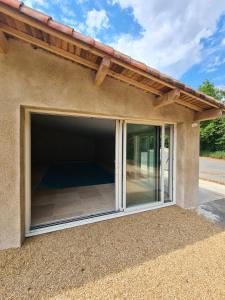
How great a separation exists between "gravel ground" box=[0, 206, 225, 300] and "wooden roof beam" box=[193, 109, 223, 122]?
2570 mm

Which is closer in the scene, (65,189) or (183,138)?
(183,138)

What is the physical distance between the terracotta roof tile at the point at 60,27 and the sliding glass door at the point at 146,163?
2184 millimetres

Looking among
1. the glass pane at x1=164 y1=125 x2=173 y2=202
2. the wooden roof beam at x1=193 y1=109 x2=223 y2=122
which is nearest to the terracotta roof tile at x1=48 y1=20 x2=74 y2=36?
the glass pane at x1=164 y1=125 x2=173 y2=202

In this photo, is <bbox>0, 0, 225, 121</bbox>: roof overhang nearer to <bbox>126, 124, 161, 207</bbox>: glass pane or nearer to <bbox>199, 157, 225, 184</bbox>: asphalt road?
<bbox>126, 124, 161, 207</bbox>: glass pane

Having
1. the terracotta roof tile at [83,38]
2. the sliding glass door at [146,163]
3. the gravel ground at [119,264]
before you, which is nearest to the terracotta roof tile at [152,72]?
the terracotta roof tile at [83,38]

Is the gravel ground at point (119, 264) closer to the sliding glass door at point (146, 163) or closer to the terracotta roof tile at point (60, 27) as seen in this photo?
the sliding glass door at point (146, 163)

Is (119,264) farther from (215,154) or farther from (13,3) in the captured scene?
(215,154)

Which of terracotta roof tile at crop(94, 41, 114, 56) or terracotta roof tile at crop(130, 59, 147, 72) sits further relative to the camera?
terracotta roof tile at crop(130, 59, 147, 72)

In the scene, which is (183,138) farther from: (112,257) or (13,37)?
(13,37)

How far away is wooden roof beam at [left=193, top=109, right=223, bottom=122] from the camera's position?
3487 mm

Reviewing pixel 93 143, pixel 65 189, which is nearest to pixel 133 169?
pixel 65 189

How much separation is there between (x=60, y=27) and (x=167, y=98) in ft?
7.51

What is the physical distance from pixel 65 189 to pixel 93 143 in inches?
405

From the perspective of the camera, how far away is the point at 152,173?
422 cm
